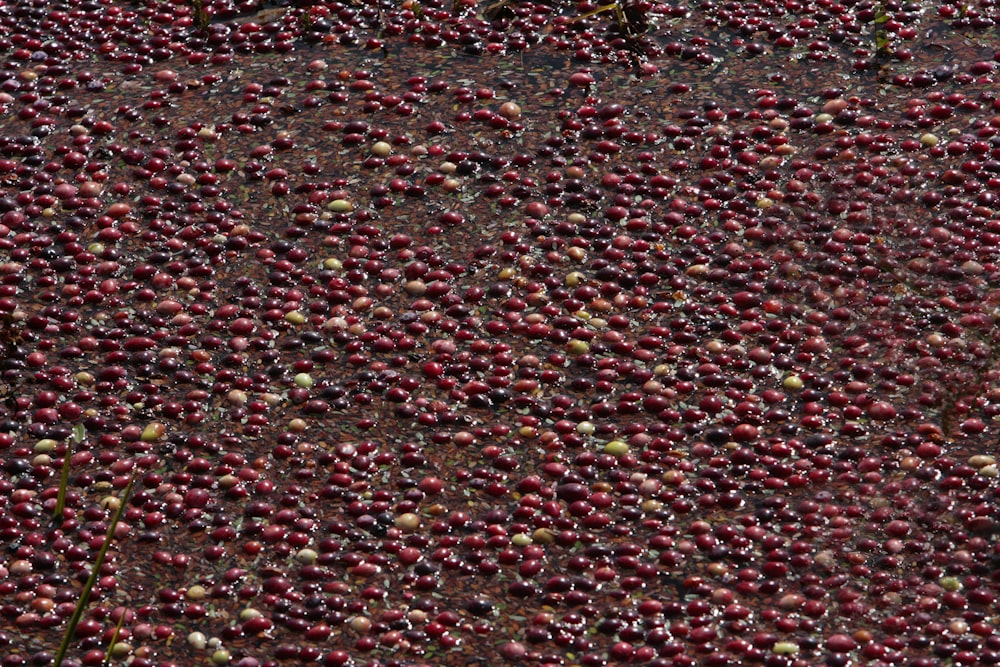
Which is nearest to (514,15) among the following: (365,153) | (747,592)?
(365,153)

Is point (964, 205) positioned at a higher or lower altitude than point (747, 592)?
higher

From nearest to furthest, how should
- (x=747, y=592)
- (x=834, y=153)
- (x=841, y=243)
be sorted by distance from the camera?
(x=747, y=592)
(x=841, y=243)
(x=834, y=153)

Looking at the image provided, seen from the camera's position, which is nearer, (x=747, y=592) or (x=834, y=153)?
(x=747, y=592)

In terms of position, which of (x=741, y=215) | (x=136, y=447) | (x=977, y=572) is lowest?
(x=136, y=447)

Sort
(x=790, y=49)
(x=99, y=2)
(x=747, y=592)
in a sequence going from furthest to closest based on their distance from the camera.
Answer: (x=99, y=2)
(x=790, y=49)
(x=747, y=592)

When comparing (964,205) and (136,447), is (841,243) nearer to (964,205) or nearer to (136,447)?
(964,205)

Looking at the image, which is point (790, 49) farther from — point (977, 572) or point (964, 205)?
point (977, 572)

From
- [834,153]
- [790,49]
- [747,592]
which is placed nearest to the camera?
[747,592]

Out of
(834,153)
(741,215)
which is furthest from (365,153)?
(834,153)

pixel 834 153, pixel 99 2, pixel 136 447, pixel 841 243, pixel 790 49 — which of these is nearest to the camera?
pixel 136 447
